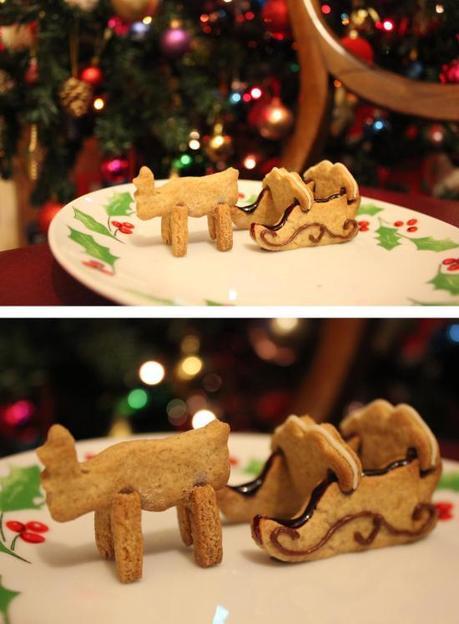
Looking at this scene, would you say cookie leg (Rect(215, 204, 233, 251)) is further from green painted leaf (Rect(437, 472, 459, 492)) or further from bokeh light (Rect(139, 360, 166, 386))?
bokeh light (Rect(139, 360, 166, 386))

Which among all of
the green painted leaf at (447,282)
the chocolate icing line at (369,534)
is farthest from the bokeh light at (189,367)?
the green painted leaf at (447,282)

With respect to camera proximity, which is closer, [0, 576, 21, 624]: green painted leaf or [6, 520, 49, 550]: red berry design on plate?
[0, 576, 21, 624]: green painted leaf

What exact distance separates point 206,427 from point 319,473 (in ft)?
0.32

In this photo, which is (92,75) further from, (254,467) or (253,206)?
(254,467)

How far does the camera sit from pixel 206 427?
1.78ft

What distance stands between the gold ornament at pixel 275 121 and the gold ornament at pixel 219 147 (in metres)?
0.03

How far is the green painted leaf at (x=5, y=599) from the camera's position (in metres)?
0.48

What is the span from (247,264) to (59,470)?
0.17 m

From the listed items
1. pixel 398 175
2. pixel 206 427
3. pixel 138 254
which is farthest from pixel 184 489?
pixel 398 175

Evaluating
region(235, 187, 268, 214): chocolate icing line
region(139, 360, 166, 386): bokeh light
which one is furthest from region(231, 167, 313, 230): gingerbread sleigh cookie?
region(139, 360, 166, 386): bokeh light

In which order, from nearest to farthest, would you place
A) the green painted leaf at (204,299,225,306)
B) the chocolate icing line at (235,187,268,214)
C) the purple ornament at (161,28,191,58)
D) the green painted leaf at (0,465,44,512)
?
1. the green painted leaf at (204,299,225,306)
2. the chocolate icing line at (235,187,268,214)
3. the green painted leaf at (0,465,44,512)
4. the purple ornament at (161,28,191,58)

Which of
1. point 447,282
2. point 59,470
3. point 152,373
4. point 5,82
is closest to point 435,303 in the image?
point 447,282

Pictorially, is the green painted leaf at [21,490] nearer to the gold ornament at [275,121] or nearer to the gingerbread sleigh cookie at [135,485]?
the gingerbread sleigh cookie at [135,485]

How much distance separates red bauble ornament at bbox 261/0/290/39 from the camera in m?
0.71
